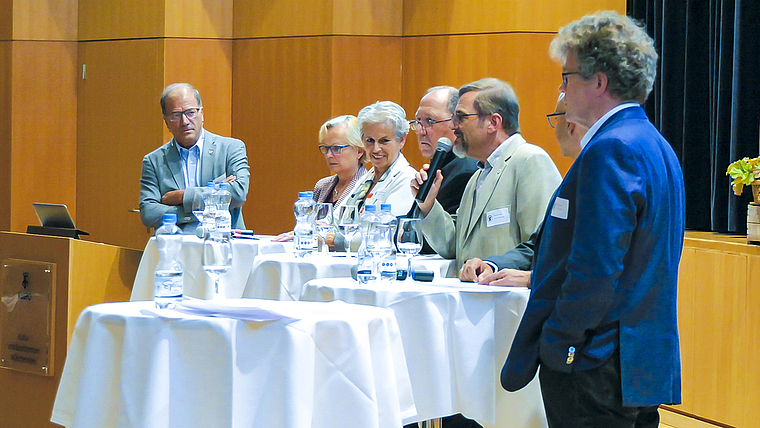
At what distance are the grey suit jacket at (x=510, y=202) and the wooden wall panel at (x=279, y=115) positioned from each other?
361 cm

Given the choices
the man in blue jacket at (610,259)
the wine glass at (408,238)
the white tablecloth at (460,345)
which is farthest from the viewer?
the wine glass at (408,238)

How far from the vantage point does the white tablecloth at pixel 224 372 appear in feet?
6.74

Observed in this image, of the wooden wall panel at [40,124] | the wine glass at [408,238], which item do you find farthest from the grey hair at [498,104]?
the wooden wall panel at [40,124]

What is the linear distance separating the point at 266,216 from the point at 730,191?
12.3 ft

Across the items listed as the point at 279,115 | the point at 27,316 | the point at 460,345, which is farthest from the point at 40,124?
the point at 460,345

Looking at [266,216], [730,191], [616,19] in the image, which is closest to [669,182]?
[616,19]

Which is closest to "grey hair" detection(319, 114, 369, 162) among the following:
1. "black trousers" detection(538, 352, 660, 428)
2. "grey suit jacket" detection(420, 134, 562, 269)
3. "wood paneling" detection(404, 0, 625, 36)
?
"grey suit jacket" detection(420, 134, 562, 269)

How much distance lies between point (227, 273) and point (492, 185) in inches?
71.6

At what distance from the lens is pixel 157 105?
695cm

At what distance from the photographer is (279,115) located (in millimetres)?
6883

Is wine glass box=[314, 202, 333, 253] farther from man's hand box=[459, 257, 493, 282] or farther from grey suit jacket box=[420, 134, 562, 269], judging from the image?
man's hand box=[459, 257, 493, 282]

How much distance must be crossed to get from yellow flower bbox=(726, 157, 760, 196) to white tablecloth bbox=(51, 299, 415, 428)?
2874 millimetres

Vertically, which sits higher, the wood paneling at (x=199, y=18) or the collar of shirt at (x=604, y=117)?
the wood paneling at (x=199, y=18)

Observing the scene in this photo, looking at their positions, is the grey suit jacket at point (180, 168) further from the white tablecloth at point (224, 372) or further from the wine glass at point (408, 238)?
the white tablecloth at point (224, 372)
